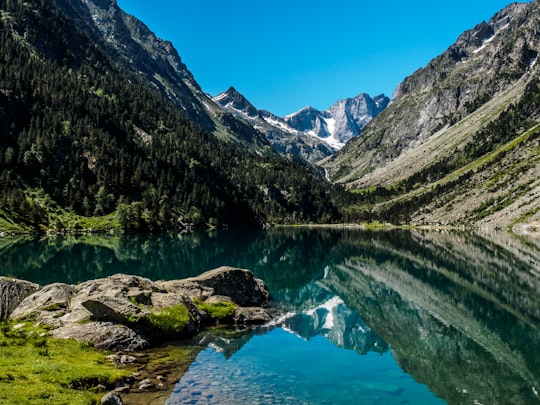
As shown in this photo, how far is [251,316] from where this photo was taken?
41562 millimetres

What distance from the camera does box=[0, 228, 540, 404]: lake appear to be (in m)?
25.1

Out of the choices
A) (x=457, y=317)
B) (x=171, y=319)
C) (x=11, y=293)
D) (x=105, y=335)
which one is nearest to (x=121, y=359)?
(x=105, y=335)

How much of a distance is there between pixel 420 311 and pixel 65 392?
134 ft

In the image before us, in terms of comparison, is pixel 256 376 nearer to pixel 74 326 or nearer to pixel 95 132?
pixel 74 326

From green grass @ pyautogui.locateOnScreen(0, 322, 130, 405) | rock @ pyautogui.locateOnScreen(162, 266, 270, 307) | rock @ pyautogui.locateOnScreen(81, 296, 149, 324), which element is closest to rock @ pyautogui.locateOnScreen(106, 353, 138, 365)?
green grass @ pyautogui.locateOnScreen(0, 322, 130, 405)

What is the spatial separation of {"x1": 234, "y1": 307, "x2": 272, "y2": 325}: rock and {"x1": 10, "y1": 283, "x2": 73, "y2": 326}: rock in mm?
14951

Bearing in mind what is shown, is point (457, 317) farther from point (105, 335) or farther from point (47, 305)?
point (47, 305)

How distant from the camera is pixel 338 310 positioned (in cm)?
5141

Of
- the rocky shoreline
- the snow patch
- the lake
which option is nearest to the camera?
the lake

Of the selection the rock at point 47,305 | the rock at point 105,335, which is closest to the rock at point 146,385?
the rock at point 105,335

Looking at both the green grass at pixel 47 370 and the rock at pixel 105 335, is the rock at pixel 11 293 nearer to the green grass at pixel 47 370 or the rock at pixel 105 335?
the green grass at pixel 47 370

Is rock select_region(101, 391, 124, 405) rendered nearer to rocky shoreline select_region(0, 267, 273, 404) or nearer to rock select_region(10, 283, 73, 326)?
rocky shoreline select_region(0, 267, 273, 404)

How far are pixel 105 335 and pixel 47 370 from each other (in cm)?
797

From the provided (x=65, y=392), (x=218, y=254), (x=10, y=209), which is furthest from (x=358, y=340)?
(x=10, y=209)
